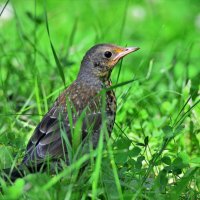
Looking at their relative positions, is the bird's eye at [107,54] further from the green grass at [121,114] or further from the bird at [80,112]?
the green grass at [121,114]

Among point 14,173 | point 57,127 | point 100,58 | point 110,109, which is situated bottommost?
point 14,173

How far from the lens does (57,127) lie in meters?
4.68

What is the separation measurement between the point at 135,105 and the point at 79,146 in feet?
5.48

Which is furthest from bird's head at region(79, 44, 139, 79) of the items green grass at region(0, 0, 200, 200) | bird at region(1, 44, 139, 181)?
green grass at region(0, 0, 200, 200)

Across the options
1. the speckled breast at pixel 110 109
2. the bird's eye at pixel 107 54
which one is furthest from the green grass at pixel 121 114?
the bird's eye at pixel 107 54

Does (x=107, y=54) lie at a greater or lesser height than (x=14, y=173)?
greater

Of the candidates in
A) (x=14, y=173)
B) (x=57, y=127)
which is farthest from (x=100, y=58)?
(x=14, y=173)

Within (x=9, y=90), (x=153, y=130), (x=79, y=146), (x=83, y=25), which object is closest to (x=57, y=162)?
(x=79, y=146)

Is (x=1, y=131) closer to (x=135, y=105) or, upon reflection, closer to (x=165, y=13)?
(x=135, y=105)

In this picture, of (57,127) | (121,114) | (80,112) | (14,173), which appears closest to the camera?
(14,173)

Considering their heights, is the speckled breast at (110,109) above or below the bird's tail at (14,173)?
above

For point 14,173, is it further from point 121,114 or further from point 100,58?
point 121,114

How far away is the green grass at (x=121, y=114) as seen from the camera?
3.82 m

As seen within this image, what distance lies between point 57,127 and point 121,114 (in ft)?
2.92
